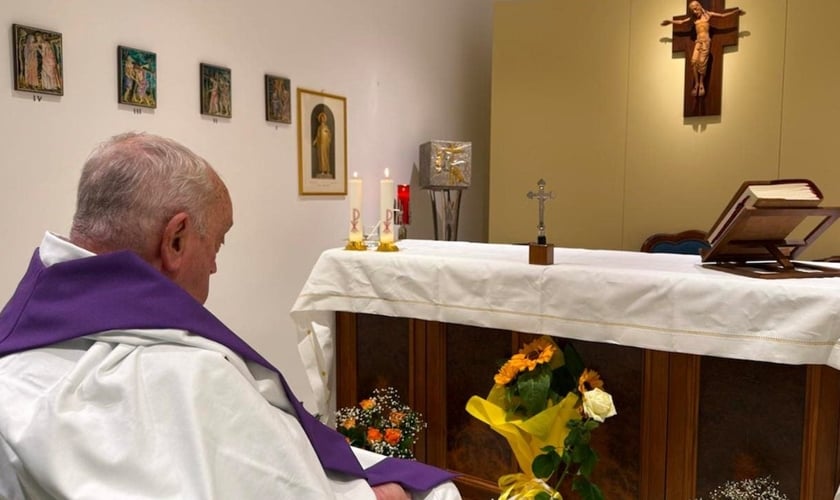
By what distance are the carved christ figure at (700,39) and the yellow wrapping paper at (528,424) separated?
3.12 metres

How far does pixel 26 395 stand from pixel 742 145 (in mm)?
4435

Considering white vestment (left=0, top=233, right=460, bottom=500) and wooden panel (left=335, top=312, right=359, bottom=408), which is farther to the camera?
wooden panel (left=335, top=312, right=359, bottom=408)

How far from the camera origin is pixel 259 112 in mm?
3723

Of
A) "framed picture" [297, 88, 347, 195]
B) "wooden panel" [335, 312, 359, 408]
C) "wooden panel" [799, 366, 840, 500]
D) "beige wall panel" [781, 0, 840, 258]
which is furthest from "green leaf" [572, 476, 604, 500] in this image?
"beige wall panel" [781, 0, 840, 258]

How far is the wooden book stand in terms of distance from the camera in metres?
2.05

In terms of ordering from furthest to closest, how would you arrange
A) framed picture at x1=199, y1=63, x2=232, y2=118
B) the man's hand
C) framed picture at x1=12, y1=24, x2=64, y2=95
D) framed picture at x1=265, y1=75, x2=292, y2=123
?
framed picture at x1=265, y1=75, x2=292, y2=123
framed picture at x1=199, y1=63, x2=232, y2=118
framed picture at x1=12, y1=24, x2=64, y2=95
the man's hand

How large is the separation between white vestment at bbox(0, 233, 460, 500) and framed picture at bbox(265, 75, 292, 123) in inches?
111

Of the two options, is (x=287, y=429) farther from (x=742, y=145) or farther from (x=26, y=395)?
(x=742, y=145)

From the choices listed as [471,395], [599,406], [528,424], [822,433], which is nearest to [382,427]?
[471,395]

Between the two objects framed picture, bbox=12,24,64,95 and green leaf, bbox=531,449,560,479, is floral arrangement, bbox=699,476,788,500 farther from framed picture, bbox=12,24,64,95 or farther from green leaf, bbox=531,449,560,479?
framed picture, bbox=12,24,64,95

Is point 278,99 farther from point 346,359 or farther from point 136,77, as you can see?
point 346,359

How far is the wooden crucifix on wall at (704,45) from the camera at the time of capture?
438 cm

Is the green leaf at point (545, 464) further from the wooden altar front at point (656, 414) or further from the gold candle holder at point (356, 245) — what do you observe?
the gold candle holder at point (356, 245)

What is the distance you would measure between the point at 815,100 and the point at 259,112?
3343 millimetres
